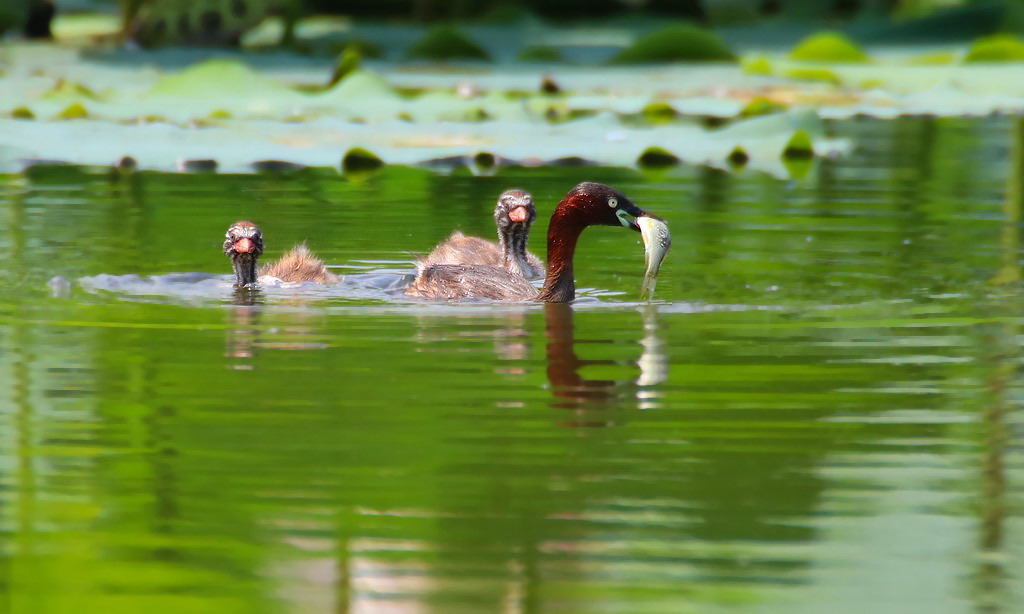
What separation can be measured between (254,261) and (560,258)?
4.79ft

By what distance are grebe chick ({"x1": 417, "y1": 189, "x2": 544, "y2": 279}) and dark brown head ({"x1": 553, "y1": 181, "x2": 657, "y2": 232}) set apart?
66 cm

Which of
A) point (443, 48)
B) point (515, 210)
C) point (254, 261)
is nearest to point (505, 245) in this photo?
point (515, 210)

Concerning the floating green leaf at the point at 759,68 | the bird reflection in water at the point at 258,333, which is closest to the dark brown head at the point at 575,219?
the bird reflection in water at the point at 258,333

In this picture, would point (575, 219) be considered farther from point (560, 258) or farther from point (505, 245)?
point (505, 245)

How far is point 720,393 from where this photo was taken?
6113mm

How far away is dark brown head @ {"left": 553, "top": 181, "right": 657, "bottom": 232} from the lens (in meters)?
8.69

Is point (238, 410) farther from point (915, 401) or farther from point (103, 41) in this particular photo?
point (103, 41)

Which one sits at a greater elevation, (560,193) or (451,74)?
(451,74)

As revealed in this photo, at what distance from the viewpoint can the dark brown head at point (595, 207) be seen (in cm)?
869

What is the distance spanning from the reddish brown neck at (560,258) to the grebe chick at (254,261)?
39.6 inches

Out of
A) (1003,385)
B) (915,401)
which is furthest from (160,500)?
(1003,385)

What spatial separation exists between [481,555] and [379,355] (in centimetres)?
245

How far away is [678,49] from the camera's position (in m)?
21.2

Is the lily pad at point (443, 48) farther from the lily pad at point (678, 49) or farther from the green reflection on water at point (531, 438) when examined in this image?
the green reflection on water at point (531, 438)
